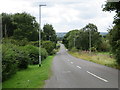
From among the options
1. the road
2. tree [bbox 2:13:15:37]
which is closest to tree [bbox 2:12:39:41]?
tree [bbox 2:13:15:37]

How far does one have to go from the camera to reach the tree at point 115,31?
18.3 metres

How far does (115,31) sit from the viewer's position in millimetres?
20312

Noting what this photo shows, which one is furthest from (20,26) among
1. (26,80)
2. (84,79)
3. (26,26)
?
(84,79)

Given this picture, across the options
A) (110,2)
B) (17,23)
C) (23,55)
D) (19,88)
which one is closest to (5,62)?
(19,88)

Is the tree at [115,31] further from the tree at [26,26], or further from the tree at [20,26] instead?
the tree at [26,26]

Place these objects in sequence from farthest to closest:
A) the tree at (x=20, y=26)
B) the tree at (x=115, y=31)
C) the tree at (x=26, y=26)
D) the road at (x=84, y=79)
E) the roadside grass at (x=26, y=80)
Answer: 1. the tree at (x=26, y=26)
2. the tree at (x=20, y=26)
3. the tree at (x=115, y=31)
4. the roadside grass at (x=26, y=80)
5. the road at (x=84, y=79)

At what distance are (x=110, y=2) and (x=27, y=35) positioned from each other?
62.8 m

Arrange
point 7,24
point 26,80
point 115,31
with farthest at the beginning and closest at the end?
point 7,24
point 115,31
point 26,80

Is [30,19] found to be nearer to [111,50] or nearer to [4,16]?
[4,16]

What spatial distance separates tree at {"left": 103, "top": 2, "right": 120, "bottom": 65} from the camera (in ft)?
59.9

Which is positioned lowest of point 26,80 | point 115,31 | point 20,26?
point 26,80

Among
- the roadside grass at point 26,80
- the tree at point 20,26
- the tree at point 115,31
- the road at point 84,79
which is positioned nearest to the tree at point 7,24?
the tree at point 20,26

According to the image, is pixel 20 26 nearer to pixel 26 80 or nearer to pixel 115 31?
pixel 115 31

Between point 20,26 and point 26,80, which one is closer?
point 26,80
